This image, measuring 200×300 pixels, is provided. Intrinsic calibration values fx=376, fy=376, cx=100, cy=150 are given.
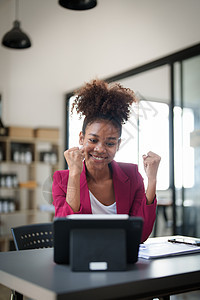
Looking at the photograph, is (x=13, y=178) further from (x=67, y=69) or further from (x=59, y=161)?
(x=67, y=69)

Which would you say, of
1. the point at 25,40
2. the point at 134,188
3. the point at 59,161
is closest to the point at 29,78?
the point at 59,161

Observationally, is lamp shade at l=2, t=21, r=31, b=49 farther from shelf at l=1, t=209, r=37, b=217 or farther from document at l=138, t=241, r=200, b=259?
document at l=138, t=241, r=200, b=259

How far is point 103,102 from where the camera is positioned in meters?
1.86

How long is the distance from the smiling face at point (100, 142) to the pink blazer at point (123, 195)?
8 cm

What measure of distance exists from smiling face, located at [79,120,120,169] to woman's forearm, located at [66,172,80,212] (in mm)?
226

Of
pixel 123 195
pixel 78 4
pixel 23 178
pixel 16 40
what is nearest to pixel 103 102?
pixel 123 195

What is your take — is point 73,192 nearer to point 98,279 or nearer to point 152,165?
point 152,165

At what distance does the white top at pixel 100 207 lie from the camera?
5.89 ft

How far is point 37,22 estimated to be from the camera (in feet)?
21.2

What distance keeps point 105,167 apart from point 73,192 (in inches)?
11.6

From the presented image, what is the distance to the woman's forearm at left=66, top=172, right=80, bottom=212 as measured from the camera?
5.43 feet

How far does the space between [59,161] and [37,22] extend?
2.42m

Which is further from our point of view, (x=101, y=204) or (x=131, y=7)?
(x=131, y=7)

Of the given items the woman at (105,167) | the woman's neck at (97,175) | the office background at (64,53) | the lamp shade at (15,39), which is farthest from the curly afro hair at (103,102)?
the office background at (64,53)
